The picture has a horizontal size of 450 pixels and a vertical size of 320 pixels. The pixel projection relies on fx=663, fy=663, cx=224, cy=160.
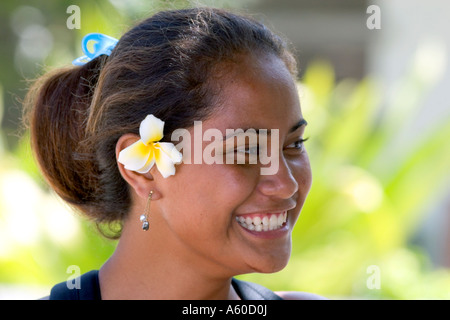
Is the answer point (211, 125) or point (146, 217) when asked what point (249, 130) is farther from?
point (146, 217)

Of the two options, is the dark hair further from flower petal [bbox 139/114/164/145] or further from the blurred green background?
the blurred green background

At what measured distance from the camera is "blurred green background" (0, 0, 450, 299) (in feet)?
15.8

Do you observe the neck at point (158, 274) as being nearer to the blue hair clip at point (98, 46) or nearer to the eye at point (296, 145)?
the eye at point (296, 145)

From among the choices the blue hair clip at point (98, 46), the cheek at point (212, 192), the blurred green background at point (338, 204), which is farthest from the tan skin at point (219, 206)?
the blurred green background at point (338, 204)

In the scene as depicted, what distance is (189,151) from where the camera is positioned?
2072 millimetres

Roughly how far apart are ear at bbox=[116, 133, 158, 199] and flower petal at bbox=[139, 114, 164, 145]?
8cm

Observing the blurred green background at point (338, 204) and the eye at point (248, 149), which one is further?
the blurred green background at point (338, 204)

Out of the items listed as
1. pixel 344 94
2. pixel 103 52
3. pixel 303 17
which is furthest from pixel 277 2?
pixel 103 52

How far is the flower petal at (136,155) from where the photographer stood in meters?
→ 2.10

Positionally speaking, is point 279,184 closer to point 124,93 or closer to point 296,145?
point 296,145

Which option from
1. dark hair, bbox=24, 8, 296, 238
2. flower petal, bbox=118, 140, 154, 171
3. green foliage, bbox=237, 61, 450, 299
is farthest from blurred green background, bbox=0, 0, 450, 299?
flower petal, bbox=118, 140, 154, 171

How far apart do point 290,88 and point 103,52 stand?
69cm

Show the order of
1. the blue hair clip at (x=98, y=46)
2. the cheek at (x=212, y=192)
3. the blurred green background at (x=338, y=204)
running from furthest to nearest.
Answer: the blurred green background at (x=338, y=204)
the blue hair clip at (x=98, y=46)
the cheek at (x=212, y=192)
